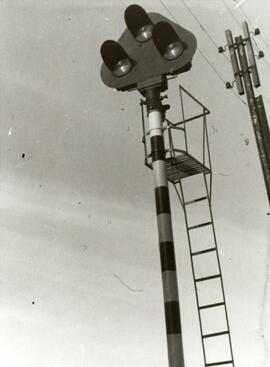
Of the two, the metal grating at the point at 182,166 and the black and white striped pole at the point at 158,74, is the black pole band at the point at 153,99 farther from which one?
the metal grating at the point at 182,166

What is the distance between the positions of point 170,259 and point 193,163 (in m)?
2.07

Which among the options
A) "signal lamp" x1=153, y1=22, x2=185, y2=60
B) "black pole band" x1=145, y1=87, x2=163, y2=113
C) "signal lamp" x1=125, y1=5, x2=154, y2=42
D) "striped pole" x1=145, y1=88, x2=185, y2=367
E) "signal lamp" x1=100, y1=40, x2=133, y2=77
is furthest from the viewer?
"black pole band" x1=145, y1=87, x2=163, y2=113

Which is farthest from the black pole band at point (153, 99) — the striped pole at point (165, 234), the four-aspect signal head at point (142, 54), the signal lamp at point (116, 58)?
the signal lamp at point (116, 58)

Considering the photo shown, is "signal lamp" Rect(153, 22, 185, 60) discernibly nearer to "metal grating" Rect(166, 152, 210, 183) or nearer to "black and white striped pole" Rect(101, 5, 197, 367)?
"black and white striped pole" Rect(101, 5, 197, 367)

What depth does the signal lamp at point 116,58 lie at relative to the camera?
7.54 meters

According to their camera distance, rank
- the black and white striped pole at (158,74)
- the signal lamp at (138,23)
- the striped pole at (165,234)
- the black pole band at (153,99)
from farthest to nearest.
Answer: the black pole band at (153,99)
the signal lamp at (138,23)
the black and white striped pole at (158,74)
the striped pole at (165,234)

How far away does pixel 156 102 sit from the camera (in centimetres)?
775

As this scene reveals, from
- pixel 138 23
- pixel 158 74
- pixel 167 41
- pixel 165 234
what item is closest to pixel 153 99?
pixel 158 74

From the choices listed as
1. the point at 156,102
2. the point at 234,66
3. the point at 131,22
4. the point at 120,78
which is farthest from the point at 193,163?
the point at 234,66

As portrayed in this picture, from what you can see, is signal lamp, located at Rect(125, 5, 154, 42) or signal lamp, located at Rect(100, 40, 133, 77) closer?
signal lamp, located at Rect(125, 5, 154, 42)

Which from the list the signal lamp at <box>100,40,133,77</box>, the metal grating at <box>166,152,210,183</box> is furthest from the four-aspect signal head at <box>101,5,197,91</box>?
the metal grating at <box>166,152,210,183</box>

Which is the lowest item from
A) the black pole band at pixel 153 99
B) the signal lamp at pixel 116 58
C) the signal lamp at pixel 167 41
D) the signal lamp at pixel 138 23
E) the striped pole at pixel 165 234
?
the striped pole at pixel 165 234

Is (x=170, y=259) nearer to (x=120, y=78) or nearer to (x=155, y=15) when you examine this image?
(x=120, y=78)

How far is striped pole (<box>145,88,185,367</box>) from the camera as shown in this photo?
20.8ft
